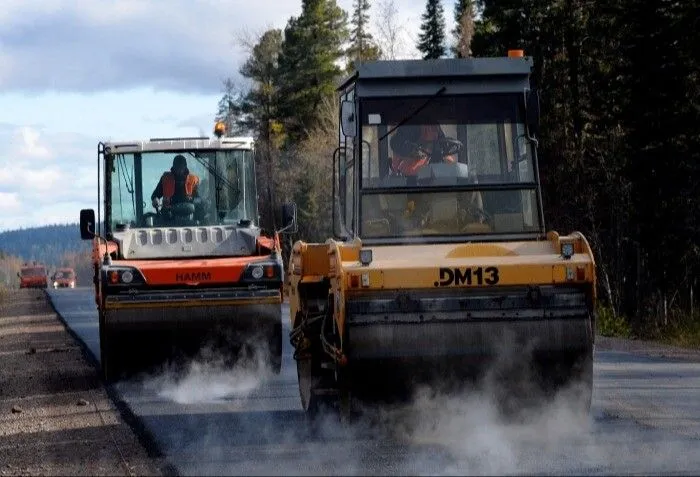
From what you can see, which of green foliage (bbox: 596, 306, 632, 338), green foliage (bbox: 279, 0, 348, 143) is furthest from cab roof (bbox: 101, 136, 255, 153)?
green foliage (bbox: 279, 0, 348, 143)

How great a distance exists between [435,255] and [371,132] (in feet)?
4.67

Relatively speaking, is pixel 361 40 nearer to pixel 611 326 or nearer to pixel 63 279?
pixel 63 279

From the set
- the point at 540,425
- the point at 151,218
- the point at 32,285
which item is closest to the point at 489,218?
the point at 540,425

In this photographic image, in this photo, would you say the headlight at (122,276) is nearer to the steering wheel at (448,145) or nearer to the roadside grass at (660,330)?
the steering wheel at (448,145)

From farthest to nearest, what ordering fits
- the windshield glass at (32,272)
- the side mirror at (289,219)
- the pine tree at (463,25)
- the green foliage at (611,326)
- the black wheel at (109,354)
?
the windshield glass at (32,272)
the pine tree at (463,25)
the green foliage at (611,326)
the side mirror at (289,219)
the black wheel at (109,354)

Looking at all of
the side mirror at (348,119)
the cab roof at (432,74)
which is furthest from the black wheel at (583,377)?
the side mirror at (348,119)

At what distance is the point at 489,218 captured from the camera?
37.1 ft

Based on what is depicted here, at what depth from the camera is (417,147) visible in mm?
11367

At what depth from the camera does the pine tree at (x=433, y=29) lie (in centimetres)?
7762

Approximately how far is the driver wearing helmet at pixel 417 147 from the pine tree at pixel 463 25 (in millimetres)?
60115

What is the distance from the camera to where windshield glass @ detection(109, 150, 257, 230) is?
650 inches

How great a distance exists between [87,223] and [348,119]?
572 cm

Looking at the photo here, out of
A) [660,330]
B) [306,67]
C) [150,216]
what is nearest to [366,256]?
[150,216]

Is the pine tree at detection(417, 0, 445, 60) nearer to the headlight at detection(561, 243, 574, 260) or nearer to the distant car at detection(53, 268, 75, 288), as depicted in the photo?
the distant car at detection(53, 268, 75, 288)
